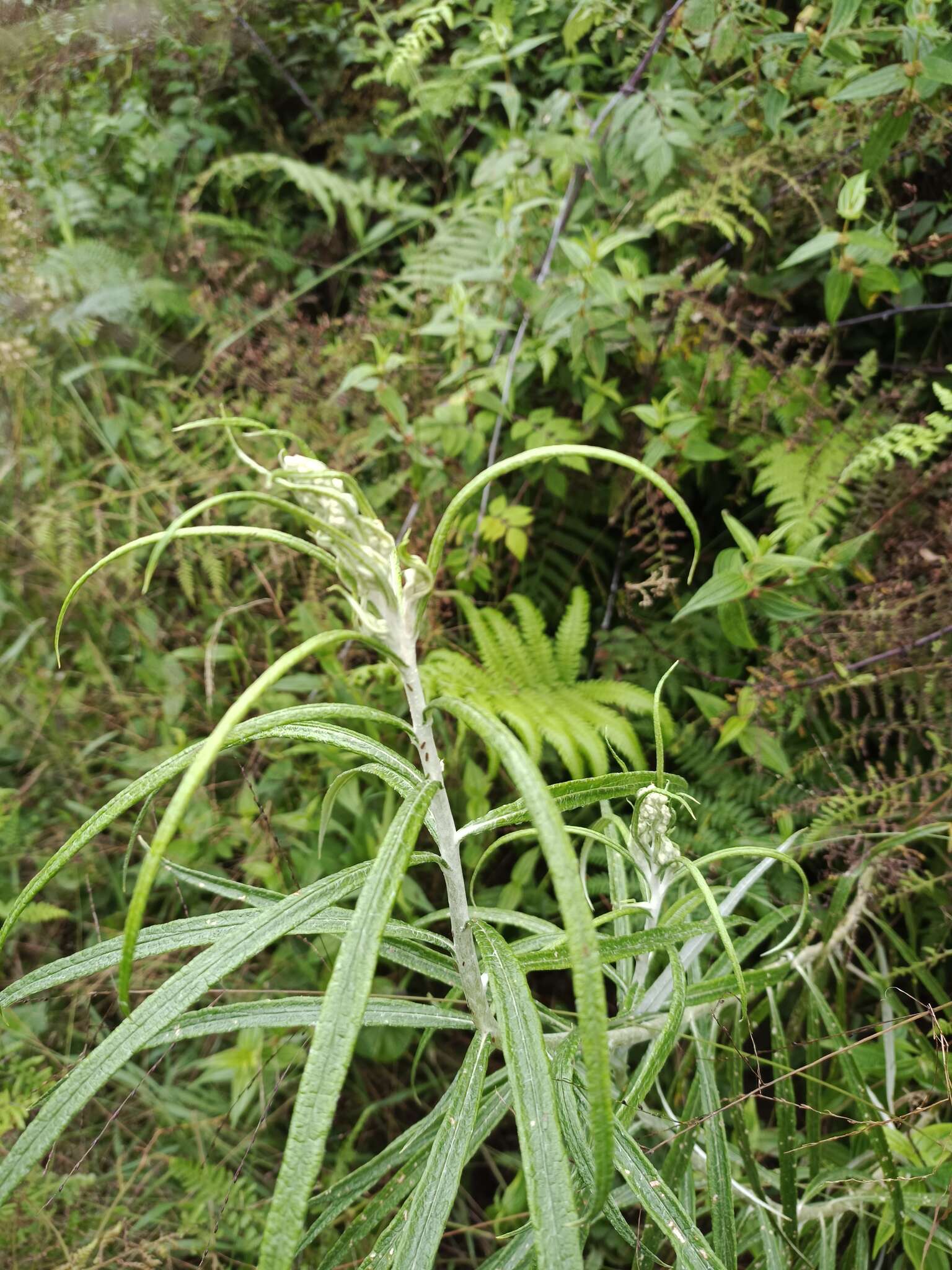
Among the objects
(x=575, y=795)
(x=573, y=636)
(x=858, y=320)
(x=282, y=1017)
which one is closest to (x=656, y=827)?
(x=575, y=795)

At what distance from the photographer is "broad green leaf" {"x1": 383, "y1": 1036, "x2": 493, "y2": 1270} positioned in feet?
2.06

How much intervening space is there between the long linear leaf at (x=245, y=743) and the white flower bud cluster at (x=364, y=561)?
8 centimetres

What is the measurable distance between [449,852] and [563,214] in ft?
4.48

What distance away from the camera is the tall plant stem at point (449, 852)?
656 mm

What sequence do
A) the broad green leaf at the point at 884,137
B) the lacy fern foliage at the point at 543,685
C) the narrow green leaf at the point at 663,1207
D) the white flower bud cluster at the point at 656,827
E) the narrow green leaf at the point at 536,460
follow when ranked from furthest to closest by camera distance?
the lacy fern foliage at the point at 543,685 → the broad green leaf at the point at 884,137 → the white flower bud cluster at the point at 656,827 → the narrow green leaf at the point at 663,1207 → the narrow green leaf at the point at 536,460

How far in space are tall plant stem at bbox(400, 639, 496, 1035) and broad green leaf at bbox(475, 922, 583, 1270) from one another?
60mm

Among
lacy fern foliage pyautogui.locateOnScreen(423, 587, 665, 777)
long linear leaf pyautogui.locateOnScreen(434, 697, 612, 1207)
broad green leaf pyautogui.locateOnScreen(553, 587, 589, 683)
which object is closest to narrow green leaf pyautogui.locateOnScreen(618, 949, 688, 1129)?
long linear leaf pyautogui.locateOnScreen(434, 697, 612, 1207)

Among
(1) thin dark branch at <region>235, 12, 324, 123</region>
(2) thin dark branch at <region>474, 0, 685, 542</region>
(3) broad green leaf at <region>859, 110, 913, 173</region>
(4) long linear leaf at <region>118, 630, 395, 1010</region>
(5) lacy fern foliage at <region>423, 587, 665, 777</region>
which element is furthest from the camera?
(1) thin dark branch at <region>235, 12, 324, 123</region>

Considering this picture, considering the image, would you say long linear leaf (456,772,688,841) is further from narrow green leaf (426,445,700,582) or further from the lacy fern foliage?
the lacy fern foliage

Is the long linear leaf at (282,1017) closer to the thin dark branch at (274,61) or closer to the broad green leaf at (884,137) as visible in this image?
the broad green leaf at (884,137)

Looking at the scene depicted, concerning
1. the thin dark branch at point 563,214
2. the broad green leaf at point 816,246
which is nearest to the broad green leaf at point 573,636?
the thin dark branch at point 563,214

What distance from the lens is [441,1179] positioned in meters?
0.66

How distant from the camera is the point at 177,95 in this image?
2518mm

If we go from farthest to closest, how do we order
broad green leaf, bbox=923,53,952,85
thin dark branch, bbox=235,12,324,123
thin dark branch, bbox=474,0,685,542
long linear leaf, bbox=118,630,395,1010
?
1. thin dark branch, bbox=235,12,324,123
2. thin dark branch, bbox=474,0,685,542
3. broad green leaf, bbox=923,53,952,85
4. long linear leaf, bbox=118,630,395,1010
